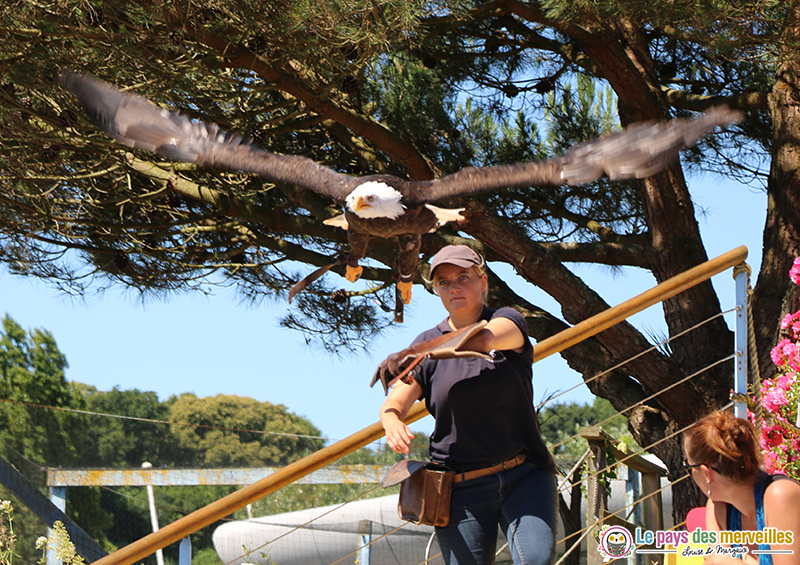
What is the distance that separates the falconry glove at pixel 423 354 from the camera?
1.74m

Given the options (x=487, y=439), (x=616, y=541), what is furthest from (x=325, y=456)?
(x=616, y=541)

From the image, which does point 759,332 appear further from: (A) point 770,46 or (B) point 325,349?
(B) point 325,349

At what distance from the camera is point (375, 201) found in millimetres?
3010

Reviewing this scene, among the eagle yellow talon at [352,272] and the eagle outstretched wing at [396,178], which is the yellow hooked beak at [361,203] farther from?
the eagle yellow talon at [352,272]

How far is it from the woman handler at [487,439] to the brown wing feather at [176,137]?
1.68 m

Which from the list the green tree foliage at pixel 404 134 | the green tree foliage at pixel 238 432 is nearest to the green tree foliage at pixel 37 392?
the green tree foliage at pixel 238 432

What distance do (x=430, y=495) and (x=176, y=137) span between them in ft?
7.73

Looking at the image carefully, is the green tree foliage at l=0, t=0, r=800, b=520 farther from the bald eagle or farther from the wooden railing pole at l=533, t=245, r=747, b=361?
the wooden railing pole at l=533, t=245, r=747, b=361

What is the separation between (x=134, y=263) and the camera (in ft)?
20.5

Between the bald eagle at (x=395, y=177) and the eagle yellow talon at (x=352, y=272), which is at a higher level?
the bald eagle at (x=395, y=177)

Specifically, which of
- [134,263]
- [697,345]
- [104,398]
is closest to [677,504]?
[697,345]

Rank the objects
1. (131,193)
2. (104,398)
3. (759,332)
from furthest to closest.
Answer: (104,398) < (131,193) < (759,332)

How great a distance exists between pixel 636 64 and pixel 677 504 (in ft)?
9.35

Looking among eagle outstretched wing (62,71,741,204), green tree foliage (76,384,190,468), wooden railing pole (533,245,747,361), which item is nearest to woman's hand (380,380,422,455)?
wooden railing pole (533,245,747,361)
